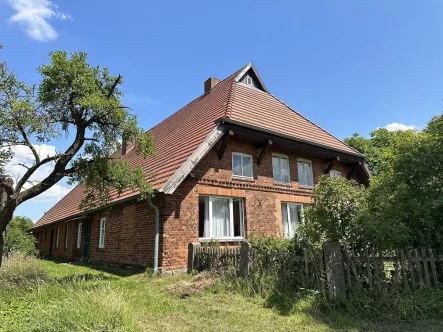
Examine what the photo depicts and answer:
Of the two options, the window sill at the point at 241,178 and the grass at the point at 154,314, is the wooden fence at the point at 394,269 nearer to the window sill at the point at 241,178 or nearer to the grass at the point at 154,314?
the grass at the point at 154,314

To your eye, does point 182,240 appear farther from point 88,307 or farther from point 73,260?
point 73,260

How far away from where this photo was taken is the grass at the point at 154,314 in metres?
4.83

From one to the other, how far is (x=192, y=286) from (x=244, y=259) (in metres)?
1.45

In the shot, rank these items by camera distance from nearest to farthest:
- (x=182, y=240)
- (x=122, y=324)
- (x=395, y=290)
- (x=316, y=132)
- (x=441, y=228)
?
(x=122, y=324) → (x=395, y=290) → (x=441, y=228) → (x=182, y=240) → (x=316, y=132)

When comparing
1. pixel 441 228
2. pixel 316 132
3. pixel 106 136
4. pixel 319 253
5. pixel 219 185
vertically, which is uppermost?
pixel 316 132

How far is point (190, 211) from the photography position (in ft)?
37.4

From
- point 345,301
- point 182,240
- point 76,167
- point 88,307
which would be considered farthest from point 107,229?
point 345,301

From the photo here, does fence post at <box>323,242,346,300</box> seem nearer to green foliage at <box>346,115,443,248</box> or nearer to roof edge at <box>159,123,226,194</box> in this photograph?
green foliage at <box>346,115,443,248</box>

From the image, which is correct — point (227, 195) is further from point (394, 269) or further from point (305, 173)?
point (394, 269)

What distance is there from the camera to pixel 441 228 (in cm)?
647

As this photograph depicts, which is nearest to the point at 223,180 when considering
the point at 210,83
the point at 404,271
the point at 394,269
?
the point at 394,269

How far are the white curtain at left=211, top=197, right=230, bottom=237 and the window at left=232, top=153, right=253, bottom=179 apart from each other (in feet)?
4.37

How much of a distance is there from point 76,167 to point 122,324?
5.57 m

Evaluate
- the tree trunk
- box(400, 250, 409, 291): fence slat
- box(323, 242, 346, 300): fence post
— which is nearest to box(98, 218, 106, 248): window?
the tree trunk
